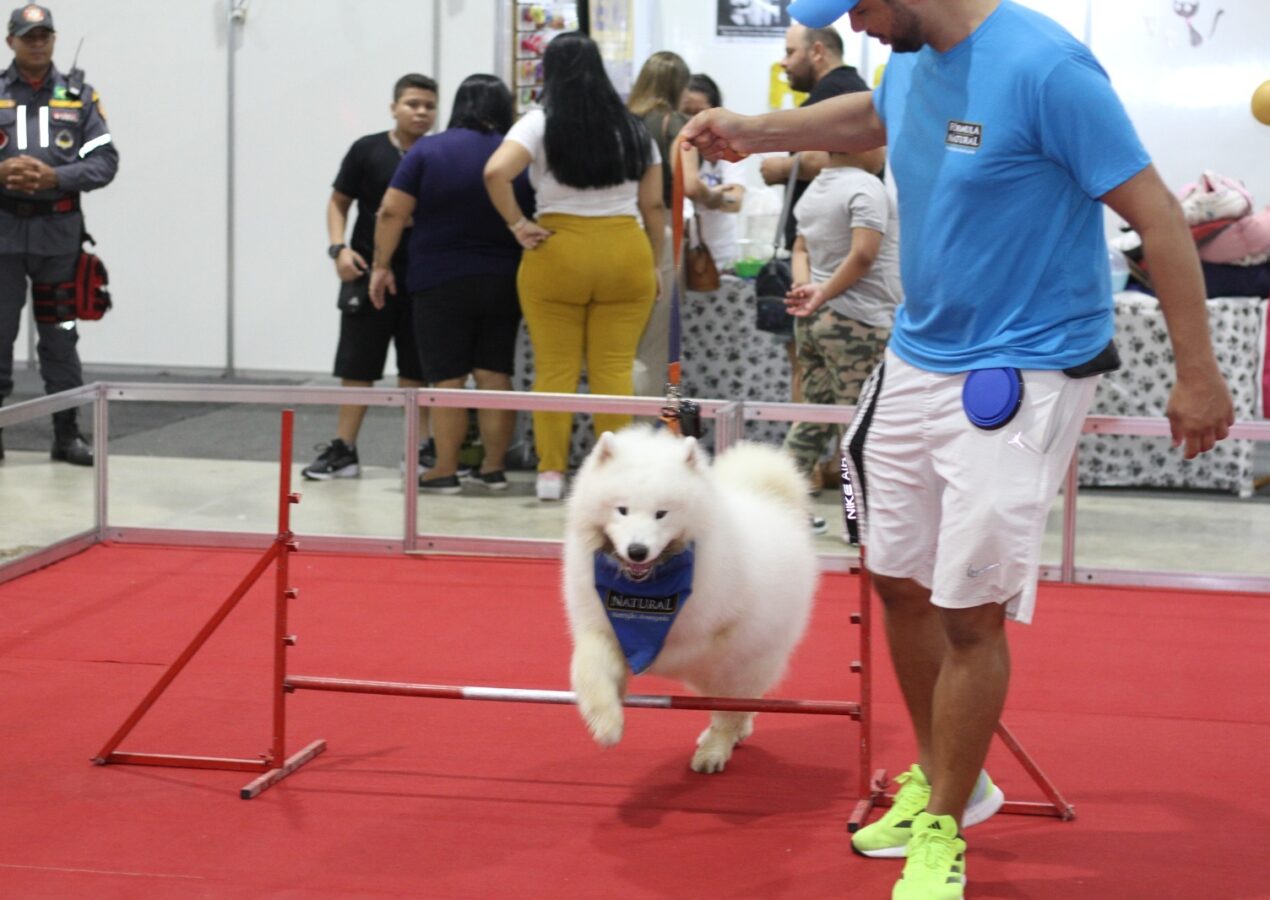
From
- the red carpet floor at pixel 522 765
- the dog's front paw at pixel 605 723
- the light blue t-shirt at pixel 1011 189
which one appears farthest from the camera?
the dog's front paw at pixel 605 723

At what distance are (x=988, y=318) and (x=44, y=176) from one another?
204 inches

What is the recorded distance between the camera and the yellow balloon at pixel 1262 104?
784cm

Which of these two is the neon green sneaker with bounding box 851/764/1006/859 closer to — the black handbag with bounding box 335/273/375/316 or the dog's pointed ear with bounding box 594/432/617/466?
the dog's pointed ear with bounding box 594/432/617/466

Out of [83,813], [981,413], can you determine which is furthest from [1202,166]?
[83,813]

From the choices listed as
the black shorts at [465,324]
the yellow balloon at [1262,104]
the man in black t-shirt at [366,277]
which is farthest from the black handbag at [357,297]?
the yellow balloon at [1262,104]

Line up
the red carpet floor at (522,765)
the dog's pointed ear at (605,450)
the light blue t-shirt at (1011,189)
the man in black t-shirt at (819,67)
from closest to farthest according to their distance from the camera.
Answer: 1. the light blue t-shirt at (1011,189)
2. the red carpet floor at (522,765)
3. the dog's pointed ear at (605,450)
4. the man in black t-shirt at (819,67)

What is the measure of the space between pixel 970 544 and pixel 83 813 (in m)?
1.86

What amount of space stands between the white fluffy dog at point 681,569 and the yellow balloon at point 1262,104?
5.54 m

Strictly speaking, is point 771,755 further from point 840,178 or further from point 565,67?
point 565,67

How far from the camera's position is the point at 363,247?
691 cm

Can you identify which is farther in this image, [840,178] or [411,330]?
[411,330]

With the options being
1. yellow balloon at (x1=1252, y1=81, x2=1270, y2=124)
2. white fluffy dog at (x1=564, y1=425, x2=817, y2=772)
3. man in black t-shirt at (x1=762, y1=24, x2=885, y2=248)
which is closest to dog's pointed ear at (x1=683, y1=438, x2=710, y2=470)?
white fluffy dog at (x1=564, y1=425, x2=817, y2=772)

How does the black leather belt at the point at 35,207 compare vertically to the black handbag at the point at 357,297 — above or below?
above

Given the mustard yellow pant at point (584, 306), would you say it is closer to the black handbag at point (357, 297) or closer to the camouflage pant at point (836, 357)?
the camouflage pant at point (836, 357)
